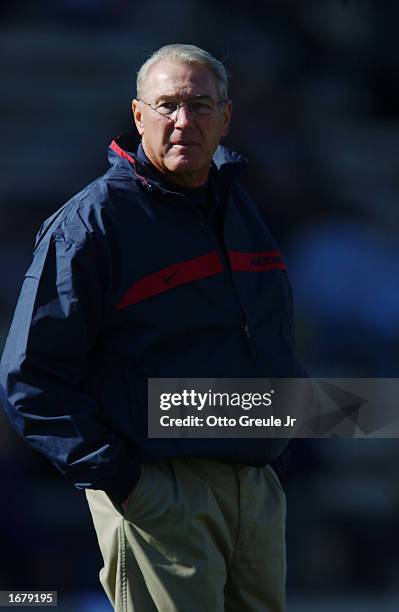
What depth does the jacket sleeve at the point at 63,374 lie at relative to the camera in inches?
81.4

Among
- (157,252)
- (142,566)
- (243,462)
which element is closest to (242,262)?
(157,252)

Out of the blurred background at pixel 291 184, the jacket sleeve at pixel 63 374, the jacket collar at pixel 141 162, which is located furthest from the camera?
the blurred background at pixel 291 184

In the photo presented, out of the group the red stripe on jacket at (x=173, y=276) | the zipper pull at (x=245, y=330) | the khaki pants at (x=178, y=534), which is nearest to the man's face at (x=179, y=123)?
the red stripe on jacket at (x=173, y=276)

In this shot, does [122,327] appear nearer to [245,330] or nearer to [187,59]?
[245,330]

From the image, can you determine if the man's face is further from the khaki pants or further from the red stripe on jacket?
the khaki pants

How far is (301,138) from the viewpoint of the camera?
11.7ft

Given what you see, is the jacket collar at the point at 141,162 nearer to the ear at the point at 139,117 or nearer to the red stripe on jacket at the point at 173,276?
the ear at the point at 139,117

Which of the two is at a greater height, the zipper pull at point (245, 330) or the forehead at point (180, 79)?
the forehead at point (180, 79)

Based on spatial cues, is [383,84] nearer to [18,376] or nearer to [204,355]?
[204,355]

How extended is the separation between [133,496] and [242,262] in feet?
1.68

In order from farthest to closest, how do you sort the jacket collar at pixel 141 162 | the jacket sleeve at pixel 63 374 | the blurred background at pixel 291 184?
the blurred background at pixel 291 184, the jacket collar at pixel 141 162, the jacket sleeve at pixel 63 374

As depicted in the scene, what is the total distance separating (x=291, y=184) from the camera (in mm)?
3535

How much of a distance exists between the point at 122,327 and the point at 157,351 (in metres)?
0.08

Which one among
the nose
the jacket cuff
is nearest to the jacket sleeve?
the jacket cuff
